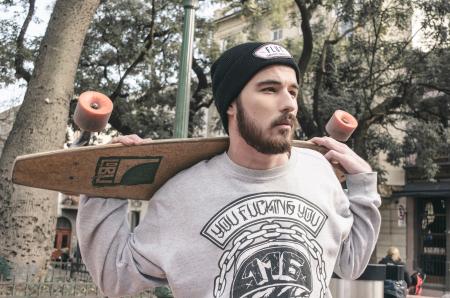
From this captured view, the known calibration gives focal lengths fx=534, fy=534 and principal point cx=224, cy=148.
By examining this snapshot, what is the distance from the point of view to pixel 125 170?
1802mm

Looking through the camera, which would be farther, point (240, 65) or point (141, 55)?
point (141, 55)

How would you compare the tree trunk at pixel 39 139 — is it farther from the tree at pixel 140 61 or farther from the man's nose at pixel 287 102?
the tree at pixel 140 61

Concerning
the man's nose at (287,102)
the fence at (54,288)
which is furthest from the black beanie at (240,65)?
the fence at (54,288)

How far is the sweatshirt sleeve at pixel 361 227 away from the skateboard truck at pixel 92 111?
0.91m

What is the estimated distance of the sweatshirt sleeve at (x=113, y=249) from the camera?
5.60 feet

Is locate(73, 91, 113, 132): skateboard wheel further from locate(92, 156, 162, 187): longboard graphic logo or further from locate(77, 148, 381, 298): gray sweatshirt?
locate(77, 148, 381, 298): gray sweatshirt

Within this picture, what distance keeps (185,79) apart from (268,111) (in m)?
4.52

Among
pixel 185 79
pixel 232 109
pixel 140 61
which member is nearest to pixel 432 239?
pixel 140 61

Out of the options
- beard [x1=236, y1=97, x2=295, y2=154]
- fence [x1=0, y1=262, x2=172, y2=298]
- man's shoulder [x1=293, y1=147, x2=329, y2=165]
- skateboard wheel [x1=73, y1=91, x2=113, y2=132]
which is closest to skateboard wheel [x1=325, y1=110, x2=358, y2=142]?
man's shoulder [x1=293, y1=147, x2=329, y2=165]

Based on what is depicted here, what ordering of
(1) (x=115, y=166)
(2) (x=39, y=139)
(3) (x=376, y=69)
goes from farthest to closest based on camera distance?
(3) (x=376, y=69) → (2) (x=39, y=139) → (1) (x=115, y=166)

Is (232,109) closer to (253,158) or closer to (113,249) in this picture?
(253,158)

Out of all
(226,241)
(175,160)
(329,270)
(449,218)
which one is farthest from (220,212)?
A: (449,218)

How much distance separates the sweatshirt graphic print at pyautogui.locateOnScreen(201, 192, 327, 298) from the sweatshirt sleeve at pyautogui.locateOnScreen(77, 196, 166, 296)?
20cm

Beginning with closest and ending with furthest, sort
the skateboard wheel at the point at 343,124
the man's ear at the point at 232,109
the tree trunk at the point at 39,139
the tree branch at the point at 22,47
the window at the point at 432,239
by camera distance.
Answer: the man's ear at the point at 232,109
the skateboard wheel at the point at 343,124
the tree trunk at the point at 39,139
the tree branch at the point at 22,47
the window at the point at 432,239
